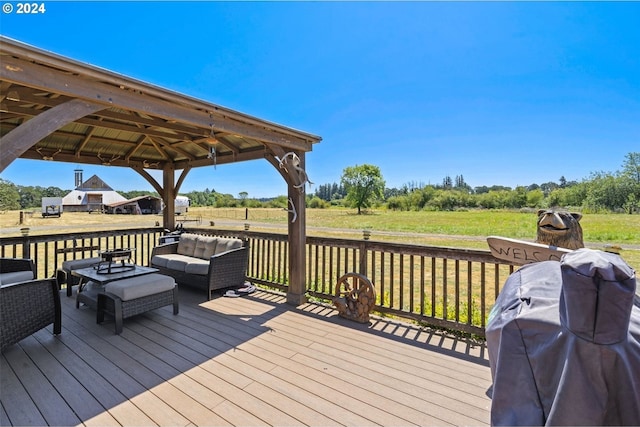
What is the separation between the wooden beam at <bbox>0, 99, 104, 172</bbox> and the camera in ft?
5.95

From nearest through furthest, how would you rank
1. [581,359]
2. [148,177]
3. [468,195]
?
[581,359], [148,177], [468,195]

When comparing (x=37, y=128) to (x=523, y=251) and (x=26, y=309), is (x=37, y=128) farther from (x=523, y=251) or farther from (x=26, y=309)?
(x=523, y=251)

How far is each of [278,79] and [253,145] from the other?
17.7ft

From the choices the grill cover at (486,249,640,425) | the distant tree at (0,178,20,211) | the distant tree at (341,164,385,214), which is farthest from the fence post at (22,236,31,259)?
the distant tree at (341,164,385,214)

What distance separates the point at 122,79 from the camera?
2428 mm

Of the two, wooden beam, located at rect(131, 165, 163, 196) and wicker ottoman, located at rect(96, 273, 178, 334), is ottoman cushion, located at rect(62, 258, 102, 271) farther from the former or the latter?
wooden beam, located at rect(131, 165, 163, 196)

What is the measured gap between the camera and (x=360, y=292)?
348 cm

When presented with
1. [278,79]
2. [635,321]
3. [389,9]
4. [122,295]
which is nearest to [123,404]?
[122,295]

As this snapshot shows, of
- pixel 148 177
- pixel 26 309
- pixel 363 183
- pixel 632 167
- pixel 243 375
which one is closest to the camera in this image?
pixel 243 375

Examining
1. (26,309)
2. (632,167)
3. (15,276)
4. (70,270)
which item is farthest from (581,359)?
(632,167)

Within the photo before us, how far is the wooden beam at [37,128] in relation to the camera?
181 centimetres

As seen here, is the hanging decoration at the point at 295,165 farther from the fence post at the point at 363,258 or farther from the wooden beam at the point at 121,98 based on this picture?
the fence post at the point at 363,258

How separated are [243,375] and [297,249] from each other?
2061 mm

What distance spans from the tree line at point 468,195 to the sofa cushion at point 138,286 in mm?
13041
